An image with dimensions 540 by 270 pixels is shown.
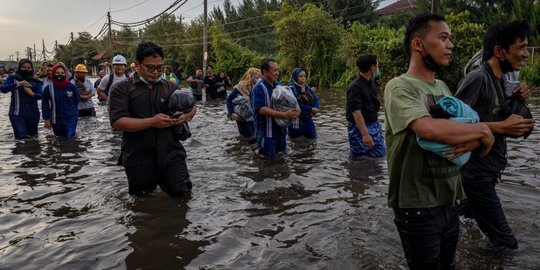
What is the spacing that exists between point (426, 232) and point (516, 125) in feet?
3.16

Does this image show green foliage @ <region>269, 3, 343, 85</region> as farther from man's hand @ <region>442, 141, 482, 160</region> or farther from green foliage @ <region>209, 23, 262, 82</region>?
man's hand @ <region>442, 141, 482, 160</region>

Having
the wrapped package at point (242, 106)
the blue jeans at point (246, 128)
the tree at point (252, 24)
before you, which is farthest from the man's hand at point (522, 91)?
the tree at point (252, 24)

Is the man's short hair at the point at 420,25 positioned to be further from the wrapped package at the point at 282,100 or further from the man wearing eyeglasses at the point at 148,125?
the wrapped package at the point at 282,100

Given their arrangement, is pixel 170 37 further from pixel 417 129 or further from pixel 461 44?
pixel 417 129

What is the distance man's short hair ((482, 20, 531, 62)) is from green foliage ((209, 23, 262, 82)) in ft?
121

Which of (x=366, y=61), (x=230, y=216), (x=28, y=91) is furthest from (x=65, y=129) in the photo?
(x=366, y=61)

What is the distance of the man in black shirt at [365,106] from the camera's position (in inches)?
248

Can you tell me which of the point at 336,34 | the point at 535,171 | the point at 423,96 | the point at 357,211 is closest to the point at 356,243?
the point at 357,211

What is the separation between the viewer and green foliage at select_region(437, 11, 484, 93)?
19.1 meters

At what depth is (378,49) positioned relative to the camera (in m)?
23.1

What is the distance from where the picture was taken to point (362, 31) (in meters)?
26.2

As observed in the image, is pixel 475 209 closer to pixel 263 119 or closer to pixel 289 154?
pixel 263 119

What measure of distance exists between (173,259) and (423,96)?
2.56 metres

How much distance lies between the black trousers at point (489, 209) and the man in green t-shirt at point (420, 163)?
3.17 feet
